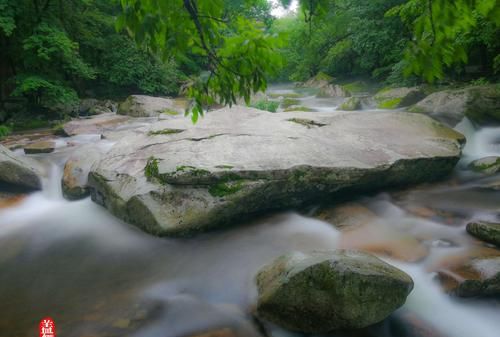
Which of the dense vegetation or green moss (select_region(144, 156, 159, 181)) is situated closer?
the dense vegetation

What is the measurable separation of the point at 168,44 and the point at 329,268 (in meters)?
1.99

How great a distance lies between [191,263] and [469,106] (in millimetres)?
7133

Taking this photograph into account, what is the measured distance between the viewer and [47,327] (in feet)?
9.36

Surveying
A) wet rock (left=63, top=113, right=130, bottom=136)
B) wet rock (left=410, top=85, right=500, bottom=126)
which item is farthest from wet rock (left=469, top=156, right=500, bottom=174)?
wet rock (left=63, top=113, right=130, bottom=136)

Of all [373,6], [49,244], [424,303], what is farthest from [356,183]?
[373,6]

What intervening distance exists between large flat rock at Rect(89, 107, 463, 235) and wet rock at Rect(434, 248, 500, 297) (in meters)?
1.71

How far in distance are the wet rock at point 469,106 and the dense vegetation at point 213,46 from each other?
4.02ft

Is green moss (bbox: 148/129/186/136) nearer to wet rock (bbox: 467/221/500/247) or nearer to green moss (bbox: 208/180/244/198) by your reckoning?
green moss (bbox: 208/180/244/198)

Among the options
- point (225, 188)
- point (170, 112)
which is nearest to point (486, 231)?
point (225, 188)

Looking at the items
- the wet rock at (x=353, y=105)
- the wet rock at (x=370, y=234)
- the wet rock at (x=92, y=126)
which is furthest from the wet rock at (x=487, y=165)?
the wet rock at (x=92, y=126)

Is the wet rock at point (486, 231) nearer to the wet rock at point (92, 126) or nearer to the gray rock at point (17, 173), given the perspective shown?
the gray rock at point (17, 173)

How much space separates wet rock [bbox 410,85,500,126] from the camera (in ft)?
23.7

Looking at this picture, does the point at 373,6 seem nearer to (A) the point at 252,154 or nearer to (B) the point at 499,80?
(B) the point at 499,80

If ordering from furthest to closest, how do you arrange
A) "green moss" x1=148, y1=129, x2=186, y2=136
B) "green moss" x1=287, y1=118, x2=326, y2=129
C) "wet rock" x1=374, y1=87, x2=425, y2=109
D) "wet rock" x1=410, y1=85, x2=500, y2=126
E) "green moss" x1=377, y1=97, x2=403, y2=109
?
1. "green moss" x1=377, y1=97, x2=403, y2=109
2. "wet rock" x1=374, y1=87, x2=425, y2=109
3. "wet rock" x1=410, y1=85, x2=500, y2=126
4. "green moss" x1=287, y1=118, x2=326, y2=129
5. "green moss" x1=148, y1=129, x2=186, y2=136
